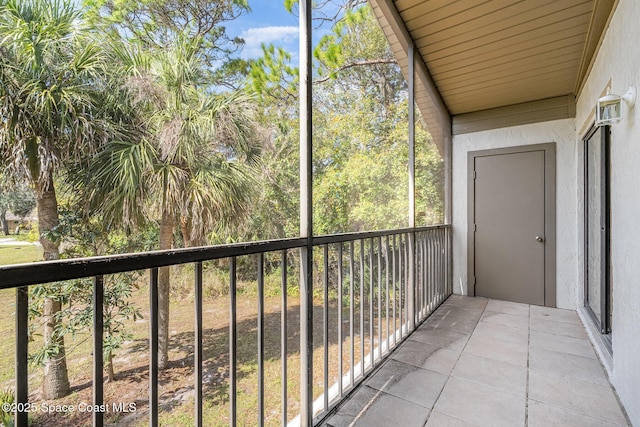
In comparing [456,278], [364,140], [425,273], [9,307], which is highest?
[364,140]

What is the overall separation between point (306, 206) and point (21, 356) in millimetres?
1121

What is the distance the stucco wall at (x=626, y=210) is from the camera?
159cm

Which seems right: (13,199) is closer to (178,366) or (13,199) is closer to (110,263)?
(110,263)

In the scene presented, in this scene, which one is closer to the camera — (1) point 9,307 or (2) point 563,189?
(1) point 9,307

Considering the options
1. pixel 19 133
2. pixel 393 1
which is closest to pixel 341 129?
pixel 393 1

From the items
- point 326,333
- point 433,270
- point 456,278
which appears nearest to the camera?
point 326,333

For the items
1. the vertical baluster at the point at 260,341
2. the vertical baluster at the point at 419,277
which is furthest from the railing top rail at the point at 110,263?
the vertical baluster at the point at 419,277

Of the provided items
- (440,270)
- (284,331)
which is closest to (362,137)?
(440,270)

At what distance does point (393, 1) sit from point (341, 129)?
7.07 feet

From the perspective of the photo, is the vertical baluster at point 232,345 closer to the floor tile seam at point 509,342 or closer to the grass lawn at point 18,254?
the grass lawn at point 18,254

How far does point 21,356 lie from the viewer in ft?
2.33

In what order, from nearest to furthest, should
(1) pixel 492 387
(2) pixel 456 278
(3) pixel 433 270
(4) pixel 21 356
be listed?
(4) pixel 21 356
(1) pixel 492 387
(3) pixel 433 270
(2) pixel 456 278

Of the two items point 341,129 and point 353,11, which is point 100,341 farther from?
point 353,11

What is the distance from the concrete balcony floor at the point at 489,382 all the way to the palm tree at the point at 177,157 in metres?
1.37
